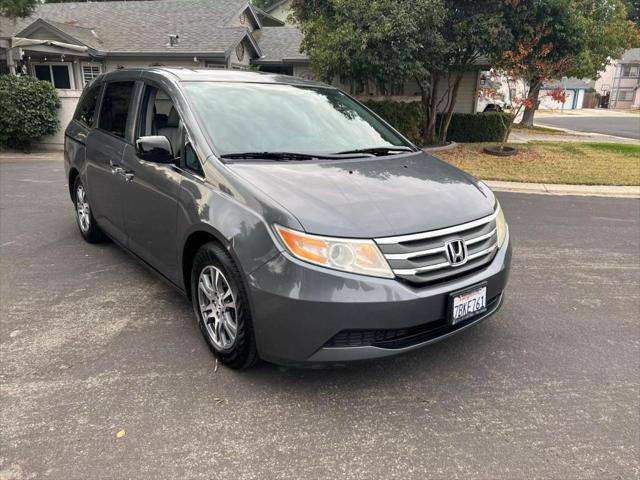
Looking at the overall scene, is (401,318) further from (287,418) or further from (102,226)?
(102,226)

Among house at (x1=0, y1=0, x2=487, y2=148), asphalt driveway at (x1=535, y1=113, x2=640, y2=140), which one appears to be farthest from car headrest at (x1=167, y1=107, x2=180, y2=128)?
asphalt driveway at (x1=535, y1=113, x2=640, y2=140)

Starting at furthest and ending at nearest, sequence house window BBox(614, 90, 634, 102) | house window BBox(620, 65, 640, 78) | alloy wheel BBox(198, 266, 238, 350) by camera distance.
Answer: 1. house window BBox(614, 90, 634, 102)
2. house window BBox(620, 65, 640, 78)
3. alloy wheel BBox(198, 266, 238, 350)

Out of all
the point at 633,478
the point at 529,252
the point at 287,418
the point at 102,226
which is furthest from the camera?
the point at 529,252

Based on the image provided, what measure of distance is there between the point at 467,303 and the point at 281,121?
1.83 meters

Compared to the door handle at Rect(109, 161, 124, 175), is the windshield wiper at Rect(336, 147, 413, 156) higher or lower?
higher

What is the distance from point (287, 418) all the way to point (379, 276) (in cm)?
90

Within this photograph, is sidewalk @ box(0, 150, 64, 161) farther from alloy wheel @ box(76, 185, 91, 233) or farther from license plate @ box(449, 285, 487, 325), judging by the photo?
license plate @ box(449, 285, 487, 325)

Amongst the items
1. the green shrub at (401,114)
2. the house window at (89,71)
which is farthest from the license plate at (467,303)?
the house window at (89,71)

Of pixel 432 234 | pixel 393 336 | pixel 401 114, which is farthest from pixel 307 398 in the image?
pixel 401 114

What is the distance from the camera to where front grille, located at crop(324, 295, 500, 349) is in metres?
2.58

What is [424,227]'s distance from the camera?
2.69 metres

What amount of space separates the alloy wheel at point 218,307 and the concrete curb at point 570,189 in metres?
7.20

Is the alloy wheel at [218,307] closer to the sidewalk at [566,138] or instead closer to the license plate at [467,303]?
the license plate at [467,303]

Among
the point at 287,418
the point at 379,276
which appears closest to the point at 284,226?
the point at 379,276
